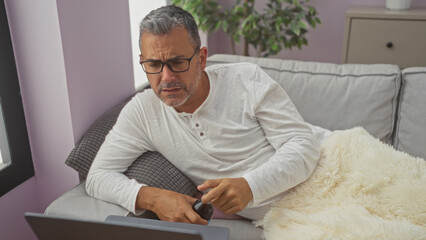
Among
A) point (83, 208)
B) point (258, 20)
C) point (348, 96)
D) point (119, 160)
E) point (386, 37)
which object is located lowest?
point (83, 208)

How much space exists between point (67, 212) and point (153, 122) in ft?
1.21

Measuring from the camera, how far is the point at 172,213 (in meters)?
1.11

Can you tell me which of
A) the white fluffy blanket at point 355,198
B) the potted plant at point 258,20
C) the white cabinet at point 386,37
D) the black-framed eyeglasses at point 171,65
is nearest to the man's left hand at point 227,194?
the white fluffy blanket at point 355,198

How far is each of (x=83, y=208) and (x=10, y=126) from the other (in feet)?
1.36

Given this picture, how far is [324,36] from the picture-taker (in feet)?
10.4

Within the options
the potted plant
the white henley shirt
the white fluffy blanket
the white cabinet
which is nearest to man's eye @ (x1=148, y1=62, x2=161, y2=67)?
the white henley shirt

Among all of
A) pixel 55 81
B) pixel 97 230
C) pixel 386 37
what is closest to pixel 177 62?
pixel 55 81

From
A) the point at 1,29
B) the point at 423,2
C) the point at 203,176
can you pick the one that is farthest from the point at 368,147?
the point at 423,2

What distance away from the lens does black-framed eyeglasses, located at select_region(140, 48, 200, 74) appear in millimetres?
Result: 1174

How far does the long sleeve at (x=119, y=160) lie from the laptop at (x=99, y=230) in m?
0.42

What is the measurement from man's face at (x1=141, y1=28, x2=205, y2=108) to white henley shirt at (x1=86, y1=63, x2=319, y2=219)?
3.7 inches

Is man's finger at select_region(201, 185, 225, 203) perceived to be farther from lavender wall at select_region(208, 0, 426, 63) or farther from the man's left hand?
lavender wall at select_region(208, 0, 426, 63)

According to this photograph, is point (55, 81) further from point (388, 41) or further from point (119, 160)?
point (388, 41)

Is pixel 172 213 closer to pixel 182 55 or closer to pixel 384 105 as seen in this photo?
pixel 182 55
